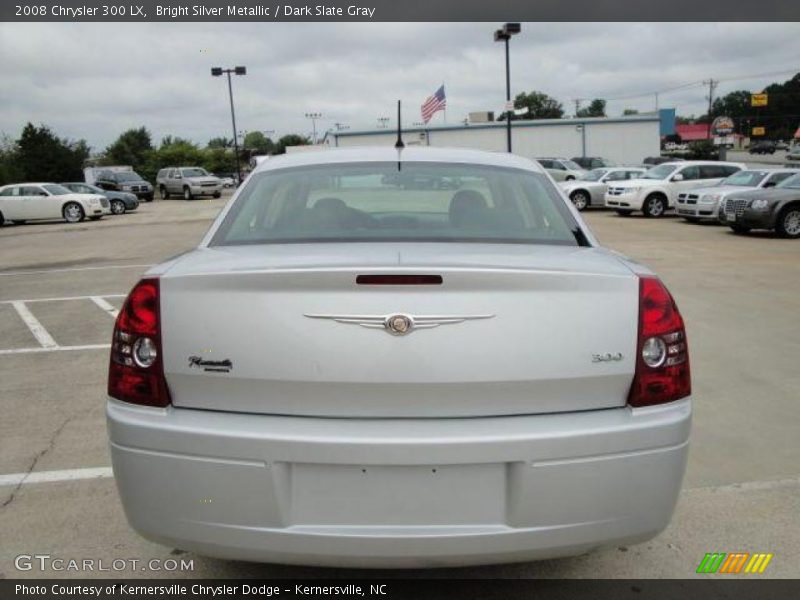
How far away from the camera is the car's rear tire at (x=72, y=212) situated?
26.0m

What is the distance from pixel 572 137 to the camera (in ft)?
167

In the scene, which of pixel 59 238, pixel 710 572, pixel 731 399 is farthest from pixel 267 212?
pixel 59 238

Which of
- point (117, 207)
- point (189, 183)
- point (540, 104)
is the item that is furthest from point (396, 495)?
point (540, 104)

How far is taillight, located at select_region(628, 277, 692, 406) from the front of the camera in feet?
7.64

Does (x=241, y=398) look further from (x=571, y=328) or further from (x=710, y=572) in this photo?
(x=710, y=572)

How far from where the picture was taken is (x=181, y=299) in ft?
7.57

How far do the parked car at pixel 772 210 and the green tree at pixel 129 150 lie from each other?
68040 millimetres

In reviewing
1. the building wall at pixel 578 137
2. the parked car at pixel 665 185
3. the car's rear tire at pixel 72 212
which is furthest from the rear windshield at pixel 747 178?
the building wall at pixel 578 137

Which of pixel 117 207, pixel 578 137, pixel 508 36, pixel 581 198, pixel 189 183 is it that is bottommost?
pixel 581 198

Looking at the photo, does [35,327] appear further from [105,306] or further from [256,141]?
[256,141]

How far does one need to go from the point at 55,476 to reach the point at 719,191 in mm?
18088
